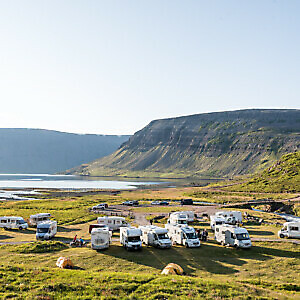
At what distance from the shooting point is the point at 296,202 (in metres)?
85.6

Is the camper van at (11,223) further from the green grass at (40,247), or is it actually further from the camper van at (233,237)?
the camper van at (233,237)

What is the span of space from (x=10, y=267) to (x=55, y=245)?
12.2 m

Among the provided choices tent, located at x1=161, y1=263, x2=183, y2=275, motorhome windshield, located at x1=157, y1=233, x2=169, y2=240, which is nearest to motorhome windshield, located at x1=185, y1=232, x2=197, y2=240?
motorhome windshield, located at x1=157, y1=233, x2=169, y2=240

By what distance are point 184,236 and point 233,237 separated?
5.90 metres

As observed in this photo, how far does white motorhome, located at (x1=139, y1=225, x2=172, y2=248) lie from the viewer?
3781 cm

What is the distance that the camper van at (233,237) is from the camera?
37312 mm

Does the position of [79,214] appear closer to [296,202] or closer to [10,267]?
[10,267]

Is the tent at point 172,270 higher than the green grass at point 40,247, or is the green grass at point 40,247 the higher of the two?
the tent at point 172,270

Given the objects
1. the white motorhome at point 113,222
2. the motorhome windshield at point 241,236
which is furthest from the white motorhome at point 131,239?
the white motorhome at point 113,222

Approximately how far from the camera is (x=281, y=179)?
127 metres

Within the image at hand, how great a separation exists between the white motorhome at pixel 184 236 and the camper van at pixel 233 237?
3478 mm

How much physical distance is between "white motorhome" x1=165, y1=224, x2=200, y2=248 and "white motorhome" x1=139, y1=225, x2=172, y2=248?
81.8 inches

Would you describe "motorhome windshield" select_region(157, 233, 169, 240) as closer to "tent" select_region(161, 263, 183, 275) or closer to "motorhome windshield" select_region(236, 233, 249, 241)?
"motorhome windshield" select_region(236, 233, 249, 241)

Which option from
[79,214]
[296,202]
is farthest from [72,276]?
[296,202]
